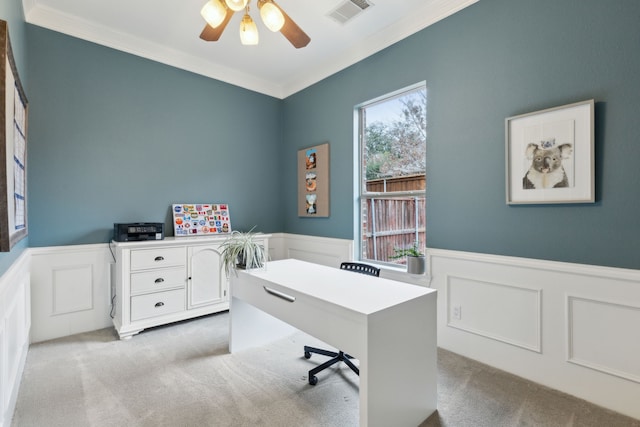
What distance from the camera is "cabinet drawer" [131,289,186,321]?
2871 mm

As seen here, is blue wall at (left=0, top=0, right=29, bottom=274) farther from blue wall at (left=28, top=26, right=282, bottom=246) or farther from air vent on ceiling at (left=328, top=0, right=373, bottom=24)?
air vent on ceiling at (left=328, top=0, right=373, bottom=24)

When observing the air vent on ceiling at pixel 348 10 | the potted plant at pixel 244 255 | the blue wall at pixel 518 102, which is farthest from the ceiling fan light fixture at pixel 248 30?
the blue wall at pixel 518 102

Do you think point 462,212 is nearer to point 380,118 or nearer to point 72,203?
point 380,118

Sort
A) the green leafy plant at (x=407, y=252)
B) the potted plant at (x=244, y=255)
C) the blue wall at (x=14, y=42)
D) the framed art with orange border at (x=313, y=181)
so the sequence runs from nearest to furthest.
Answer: the blue wall at (x=14, y=42) < the potted plant at (x=244, y=255) < the green leafy plant at (x=407, y=252) < the framed art with orange border at (x=313, y=181)

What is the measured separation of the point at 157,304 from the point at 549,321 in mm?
3324

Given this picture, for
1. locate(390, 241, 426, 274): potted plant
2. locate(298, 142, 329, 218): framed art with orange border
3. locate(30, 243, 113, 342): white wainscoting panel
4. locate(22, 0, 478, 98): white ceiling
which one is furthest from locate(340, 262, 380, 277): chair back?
locate(30, 243, 113, 342): white wainscoting panel

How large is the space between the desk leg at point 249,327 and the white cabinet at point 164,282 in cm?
95

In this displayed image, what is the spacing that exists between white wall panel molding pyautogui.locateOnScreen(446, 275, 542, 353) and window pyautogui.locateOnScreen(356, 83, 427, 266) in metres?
0.56

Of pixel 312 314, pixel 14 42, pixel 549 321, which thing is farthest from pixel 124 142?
pixel 549 321

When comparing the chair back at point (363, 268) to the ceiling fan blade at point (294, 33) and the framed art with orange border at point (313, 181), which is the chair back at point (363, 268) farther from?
the ceiling fan blade at point (294, 33)

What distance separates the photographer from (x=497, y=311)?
2311 mm

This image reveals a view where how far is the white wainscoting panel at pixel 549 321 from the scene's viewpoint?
1805 millimetres

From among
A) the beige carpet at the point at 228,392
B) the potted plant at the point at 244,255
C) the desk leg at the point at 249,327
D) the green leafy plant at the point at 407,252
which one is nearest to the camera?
the beige carpet at the point at 228,392

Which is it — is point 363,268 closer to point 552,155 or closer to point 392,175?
point 392,175
